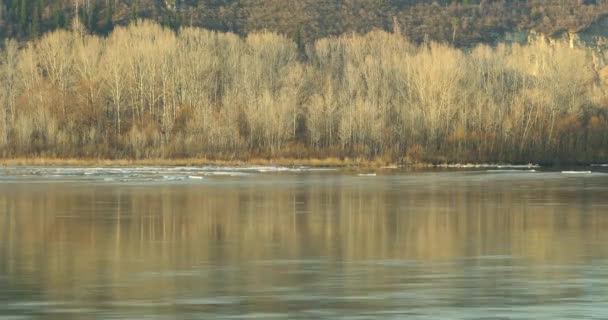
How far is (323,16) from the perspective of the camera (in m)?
120

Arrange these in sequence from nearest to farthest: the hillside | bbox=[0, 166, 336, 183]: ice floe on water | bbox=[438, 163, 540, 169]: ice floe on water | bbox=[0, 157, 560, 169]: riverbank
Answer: bbox=[0, 166, 336, 183]: ice floe on water
bbox=[438, 163, 540, 169]: ice floe on water
bbox=[0, 157, 560, 169]: riverbank
the hillside

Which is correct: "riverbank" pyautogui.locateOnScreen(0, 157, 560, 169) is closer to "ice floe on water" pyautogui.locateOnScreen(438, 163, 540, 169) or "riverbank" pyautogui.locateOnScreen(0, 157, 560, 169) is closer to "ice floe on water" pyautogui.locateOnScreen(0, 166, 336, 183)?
"ice floe on water" pyautogui.locateOnScreen(438, 163, 540, 169)

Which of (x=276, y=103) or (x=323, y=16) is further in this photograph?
(x=323, y=16)

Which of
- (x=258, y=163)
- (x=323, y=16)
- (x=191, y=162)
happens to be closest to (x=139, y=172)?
(x=191, y=162)

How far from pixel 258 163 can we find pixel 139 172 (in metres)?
11.4

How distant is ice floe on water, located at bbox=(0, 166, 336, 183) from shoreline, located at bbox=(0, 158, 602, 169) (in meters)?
2.45

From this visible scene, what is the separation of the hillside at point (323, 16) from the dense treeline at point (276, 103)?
26.6 metres

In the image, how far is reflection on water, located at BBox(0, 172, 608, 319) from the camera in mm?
13914

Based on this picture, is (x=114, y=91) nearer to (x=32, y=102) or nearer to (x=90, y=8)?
(x=32, y=102)

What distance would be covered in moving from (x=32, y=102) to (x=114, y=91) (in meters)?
5.75

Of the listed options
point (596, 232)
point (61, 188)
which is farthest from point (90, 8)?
point (596, 232)

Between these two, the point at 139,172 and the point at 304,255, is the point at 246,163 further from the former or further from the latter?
the point at 304,255

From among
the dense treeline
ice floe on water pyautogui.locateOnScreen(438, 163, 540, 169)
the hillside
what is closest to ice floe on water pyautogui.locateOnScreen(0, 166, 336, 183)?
the dense treeline

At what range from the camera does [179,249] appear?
2011 cm
